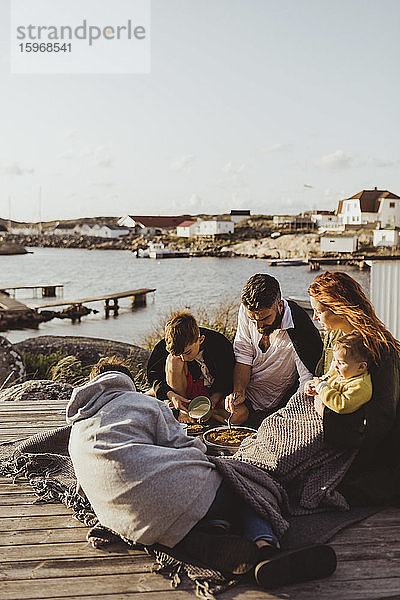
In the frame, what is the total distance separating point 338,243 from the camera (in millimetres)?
52875

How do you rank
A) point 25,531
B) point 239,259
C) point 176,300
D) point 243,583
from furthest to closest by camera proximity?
point 239,259
point 176,300
point 25,531
point 243,583

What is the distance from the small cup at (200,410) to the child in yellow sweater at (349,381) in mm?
523

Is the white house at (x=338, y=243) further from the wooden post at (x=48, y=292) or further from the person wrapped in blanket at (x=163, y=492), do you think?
the person wrapped in blanket at (x=163, y=492)

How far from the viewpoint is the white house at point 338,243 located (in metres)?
51.3

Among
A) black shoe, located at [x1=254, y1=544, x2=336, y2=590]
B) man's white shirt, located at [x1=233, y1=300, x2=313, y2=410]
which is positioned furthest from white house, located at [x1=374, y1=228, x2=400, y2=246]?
black shoe, located at [x1=254, y1=544, x2=336, y2=590]

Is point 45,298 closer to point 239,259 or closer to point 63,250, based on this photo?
point 239,259

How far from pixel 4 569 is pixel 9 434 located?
162 cm

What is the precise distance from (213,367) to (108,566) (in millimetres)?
1497

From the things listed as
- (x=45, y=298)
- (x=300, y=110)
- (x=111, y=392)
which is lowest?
(x=45, y=298)

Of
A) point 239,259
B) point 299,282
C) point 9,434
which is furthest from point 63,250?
point 9,434

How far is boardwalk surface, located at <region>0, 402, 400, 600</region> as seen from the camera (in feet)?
7.13

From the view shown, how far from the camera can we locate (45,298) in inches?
1266

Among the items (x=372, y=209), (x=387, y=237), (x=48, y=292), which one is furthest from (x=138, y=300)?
(x=372, y=209)

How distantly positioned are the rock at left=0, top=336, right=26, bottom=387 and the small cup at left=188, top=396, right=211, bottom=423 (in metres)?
3.58
